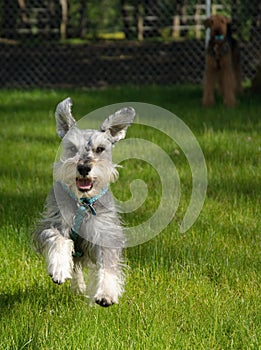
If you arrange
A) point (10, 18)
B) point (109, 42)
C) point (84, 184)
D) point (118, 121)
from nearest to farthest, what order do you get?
1. point (84, 184)
2. point (118, 121)
3. point (10, 18)
4. point (109, 42)

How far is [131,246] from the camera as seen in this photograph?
477 cm

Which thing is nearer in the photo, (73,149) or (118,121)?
(73,149)

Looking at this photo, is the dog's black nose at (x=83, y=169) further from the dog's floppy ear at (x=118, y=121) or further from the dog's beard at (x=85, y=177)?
the dog's floppy ear at (x=118, y=121)

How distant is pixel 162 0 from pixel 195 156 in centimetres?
1434

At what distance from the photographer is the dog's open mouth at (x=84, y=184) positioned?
10.9 feet

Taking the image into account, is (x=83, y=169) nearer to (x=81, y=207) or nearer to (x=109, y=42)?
(x=81, y=207)

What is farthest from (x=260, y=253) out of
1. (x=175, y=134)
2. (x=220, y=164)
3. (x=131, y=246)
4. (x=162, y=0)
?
(x=162, y=0)

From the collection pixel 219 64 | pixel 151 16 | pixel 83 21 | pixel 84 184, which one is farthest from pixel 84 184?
pixel 83 21

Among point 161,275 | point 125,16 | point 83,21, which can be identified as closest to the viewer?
point 161,275

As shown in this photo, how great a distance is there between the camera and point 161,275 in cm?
422

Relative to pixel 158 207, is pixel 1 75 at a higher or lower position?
lower

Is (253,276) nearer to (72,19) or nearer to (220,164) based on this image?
(220,164)

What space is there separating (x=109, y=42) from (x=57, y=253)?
1997 cm

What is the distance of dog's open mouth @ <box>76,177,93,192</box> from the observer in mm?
3336
